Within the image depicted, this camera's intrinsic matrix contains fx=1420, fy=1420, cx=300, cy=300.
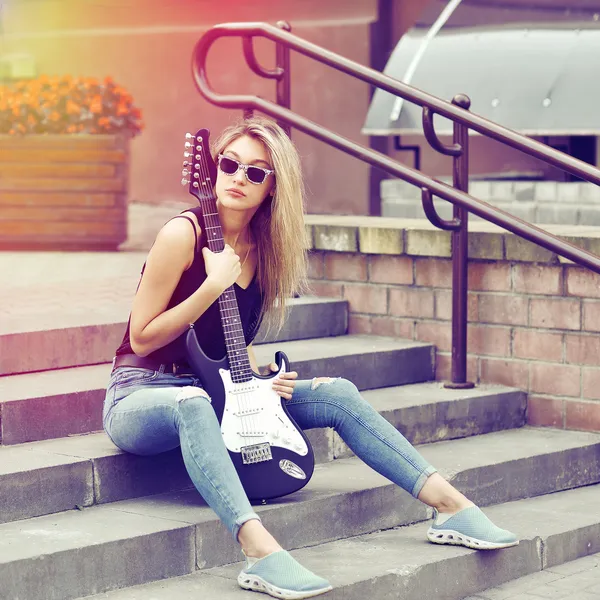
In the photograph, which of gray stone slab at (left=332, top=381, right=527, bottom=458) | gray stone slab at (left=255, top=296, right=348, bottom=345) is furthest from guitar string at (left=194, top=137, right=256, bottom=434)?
gray stone slab at (left=255, top=296, right=348, bottom=345)

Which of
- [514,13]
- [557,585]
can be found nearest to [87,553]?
[557,585]

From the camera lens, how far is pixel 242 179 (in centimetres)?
429

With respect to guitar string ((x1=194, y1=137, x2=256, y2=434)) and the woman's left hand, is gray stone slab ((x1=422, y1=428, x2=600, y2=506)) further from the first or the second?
guitar string ((x1=194, y1=137, x2=256, y2=434))

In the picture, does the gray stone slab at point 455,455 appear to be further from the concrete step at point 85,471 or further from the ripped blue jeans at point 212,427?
the ripped blue jeans at point 212,427

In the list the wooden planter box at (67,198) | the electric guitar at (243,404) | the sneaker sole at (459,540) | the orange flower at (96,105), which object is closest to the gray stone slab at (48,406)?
the electric guitar at (243,404)

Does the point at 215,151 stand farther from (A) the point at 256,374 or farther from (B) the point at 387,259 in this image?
(B) the point at 387,259

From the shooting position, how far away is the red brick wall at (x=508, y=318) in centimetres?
543

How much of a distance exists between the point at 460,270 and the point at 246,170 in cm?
154

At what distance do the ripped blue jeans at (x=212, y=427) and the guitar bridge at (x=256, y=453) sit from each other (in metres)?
0.20

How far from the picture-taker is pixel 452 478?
15.7 ft

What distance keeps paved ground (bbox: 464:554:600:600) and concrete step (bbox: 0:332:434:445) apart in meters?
1.23

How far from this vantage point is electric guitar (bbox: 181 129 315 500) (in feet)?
13.6

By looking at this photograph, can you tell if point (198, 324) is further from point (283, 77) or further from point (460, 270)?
point (283, 77)

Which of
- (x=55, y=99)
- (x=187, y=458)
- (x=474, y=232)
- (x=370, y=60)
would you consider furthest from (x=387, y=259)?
(x=370, y=60)
